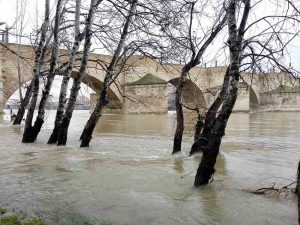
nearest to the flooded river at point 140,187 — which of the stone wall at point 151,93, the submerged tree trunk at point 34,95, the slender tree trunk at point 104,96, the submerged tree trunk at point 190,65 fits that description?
the submerged tree trunk at point 190,65

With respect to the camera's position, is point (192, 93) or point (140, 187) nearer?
point (140, 187)

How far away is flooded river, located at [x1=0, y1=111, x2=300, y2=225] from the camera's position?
483 cm

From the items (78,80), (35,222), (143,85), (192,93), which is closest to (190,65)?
(78,80)

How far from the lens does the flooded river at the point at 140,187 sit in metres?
4.83

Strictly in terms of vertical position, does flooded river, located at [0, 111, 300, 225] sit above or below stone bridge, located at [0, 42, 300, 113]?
below

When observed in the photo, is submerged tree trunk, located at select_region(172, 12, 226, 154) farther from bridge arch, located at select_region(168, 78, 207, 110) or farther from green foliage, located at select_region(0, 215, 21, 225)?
green foliage, located at select_region(0, 215, 21, 225)

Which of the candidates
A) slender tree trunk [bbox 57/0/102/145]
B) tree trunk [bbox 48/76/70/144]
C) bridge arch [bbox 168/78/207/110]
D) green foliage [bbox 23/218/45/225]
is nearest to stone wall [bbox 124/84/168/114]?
bridge arch [bbox 168/78/207/110]

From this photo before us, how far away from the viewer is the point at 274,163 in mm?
8734

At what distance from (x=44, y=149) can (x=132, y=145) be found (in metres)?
2.65

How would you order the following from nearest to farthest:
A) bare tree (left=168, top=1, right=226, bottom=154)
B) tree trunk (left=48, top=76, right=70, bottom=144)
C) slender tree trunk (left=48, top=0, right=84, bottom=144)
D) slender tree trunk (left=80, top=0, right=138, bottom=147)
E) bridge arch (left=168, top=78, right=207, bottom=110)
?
1. bare tree (left=168, top=1, right=226, bottom=154)
2. bridge arch (left=168, top=78, right=207, bottom=110)
3. slender tree trunk (left=80, top=0, right=138, bottom=147)
4. slender tree trunk (left=48, top=0, right=84, bottom=144)
5. tree trunk (left=48, top=76, right=70, bottom=144)

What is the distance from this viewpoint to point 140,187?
627cm

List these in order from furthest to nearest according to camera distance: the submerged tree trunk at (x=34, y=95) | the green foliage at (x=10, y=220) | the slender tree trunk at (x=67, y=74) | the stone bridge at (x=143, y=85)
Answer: the stone bridge at (x=143, y=85), the submerged tree trunk at (x=34, y=95), the slender tree trunk at (x=67, y=74), the green foliage at (x=10, y=220)

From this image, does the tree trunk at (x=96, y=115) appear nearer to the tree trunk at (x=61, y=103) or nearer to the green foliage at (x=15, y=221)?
the tree trunk at (x=61, y=103)

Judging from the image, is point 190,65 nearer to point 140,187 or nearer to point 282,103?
point 140,187
